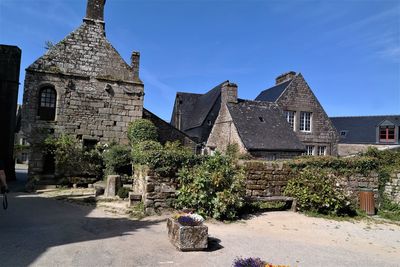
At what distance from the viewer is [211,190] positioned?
26.0ft

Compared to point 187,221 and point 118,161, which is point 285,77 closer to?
point 118,161

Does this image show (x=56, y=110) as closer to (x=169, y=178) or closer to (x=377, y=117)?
(x=169, y=178)

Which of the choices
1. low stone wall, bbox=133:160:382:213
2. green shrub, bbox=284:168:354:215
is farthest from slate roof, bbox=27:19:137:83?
green shrub, bbox=284:168:354:215

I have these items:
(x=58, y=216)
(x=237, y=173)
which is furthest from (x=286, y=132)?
Answer: (x=58, y=216)

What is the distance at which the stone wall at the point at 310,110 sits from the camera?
23062mm

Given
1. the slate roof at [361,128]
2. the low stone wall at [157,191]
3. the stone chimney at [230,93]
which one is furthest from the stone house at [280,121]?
the low stone wall at [157,191]

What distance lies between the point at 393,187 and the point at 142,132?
33.5 feet

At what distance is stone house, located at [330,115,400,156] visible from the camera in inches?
1176

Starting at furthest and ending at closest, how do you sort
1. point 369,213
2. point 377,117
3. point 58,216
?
point 377,117 < point 369,213 < point 58,216

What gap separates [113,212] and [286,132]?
47.5 ft

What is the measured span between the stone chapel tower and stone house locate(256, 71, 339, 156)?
1147 centimetres

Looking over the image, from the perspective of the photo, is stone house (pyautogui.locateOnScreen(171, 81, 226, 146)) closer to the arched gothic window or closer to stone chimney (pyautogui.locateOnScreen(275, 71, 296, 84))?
stone chimney (pyautogui.locateOnScreen(275, 71, 296, 84))

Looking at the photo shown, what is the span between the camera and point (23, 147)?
36.7 meters

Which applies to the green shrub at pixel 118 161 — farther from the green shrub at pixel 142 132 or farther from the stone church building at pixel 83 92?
the stone church building at pixel 83 92
